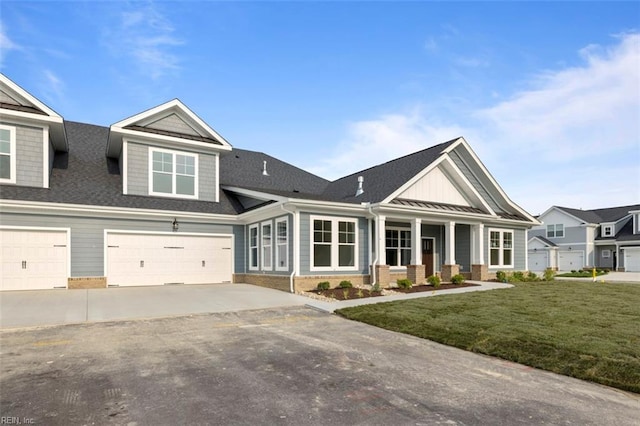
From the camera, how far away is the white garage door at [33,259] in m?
13.6

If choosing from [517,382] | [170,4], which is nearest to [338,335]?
[517,382]

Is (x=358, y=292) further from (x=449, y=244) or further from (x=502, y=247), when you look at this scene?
(x=502, y=247)

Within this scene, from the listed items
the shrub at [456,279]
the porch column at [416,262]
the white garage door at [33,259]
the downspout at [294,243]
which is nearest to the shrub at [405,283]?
the porch column at [416,262]

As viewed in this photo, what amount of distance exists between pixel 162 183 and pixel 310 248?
24.4ft

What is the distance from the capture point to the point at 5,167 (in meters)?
14.4

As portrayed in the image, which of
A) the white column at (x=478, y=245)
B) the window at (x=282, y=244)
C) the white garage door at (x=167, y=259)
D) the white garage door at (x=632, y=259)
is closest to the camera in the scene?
the window at (x=282, y=244)

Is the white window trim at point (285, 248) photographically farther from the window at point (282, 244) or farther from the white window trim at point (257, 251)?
the white window trim at point (257, 251)

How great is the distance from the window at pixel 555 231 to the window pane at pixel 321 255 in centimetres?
3614

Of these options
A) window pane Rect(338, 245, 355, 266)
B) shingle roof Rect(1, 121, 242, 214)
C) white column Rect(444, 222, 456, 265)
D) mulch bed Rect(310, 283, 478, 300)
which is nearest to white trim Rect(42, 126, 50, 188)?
shingle roof Rect(1, 121, 242, 214)

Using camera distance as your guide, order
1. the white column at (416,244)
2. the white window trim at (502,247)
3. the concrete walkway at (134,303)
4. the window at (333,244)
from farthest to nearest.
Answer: the white window trim at (502,247) < the white column at (416,244) < the window at (333,244) < the concrete walkway at (134,303)

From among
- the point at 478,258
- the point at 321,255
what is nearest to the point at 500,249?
the point at 478,258

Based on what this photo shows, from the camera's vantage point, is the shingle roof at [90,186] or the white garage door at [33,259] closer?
the white garage door at [33,259]

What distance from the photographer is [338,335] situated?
8.00 m

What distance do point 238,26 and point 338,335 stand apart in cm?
1116
